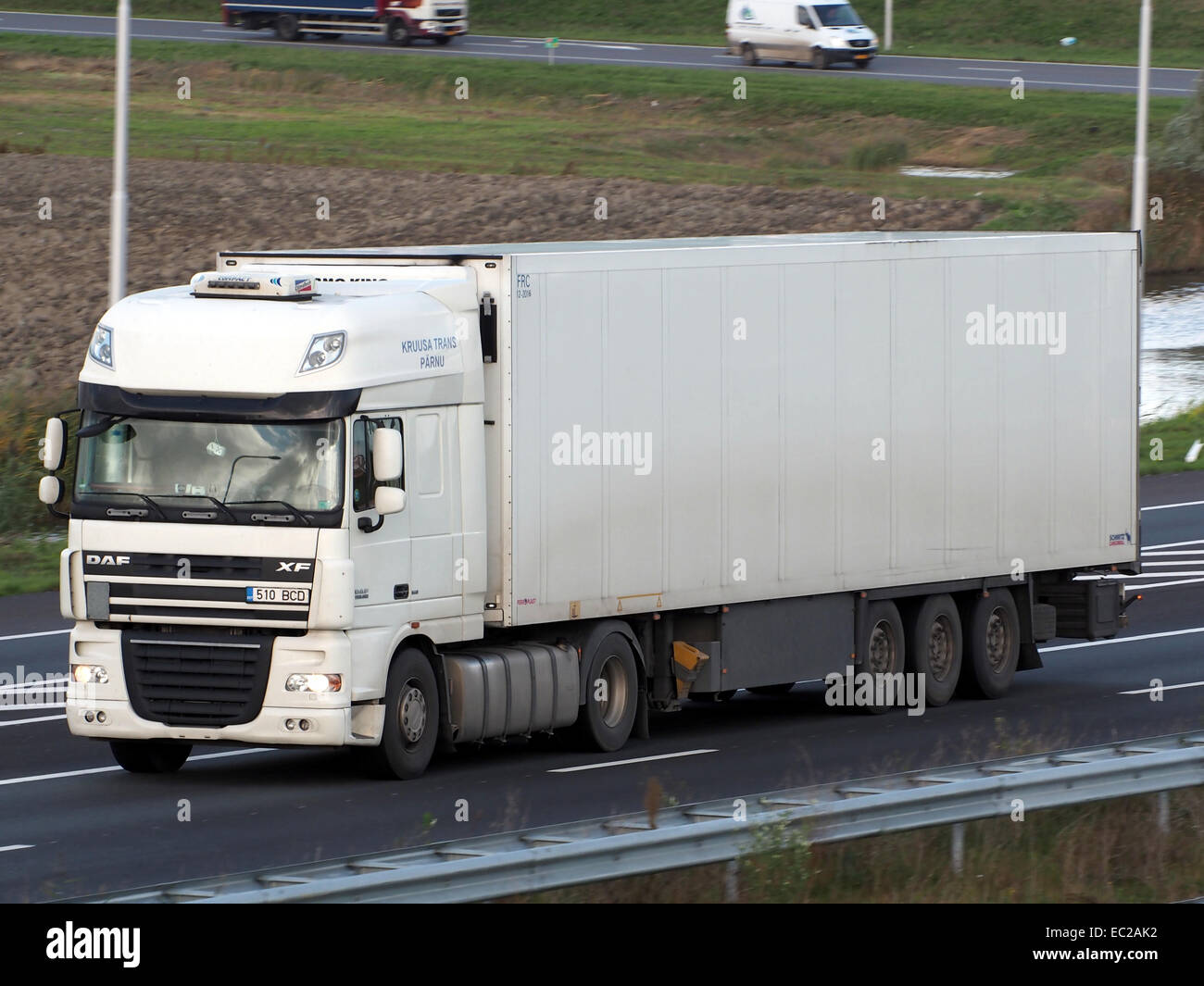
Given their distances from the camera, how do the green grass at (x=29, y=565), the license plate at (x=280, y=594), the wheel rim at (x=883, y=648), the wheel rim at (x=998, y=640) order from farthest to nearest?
the green grass at (x=29, y=565)
the wheel rim at (x=998, y=640)
the wheel rim at (x=883, y=648)
the license plate at (x=280, y=594)

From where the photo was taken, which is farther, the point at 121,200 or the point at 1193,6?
the point at 1193,6

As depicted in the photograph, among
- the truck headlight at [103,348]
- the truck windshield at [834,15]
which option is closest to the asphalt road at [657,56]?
the truck windshield at [834,15]

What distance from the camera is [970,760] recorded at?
1695 cm

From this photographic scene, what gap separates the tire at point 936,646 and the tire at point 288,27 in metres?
52.5

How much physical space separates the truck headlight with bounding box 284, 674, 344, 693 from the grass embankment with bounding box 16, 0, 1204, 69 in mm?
59280

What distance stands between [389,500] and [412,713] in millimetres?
1621

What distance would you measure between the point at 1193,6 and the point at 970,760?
211 feet

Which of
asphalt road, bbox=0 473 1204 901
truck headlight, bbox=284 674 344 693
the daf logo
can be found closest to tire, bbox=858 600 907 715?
asphalt road, bbox=0 473 1204 901

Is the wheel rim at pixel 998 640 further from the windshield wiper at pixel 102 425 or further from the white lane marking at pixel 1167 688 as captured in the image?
the windshield wiper at pixel 102 425

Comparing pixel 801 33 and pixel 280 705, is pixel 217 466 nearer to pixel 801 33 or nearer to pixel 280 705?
pixel 280 705

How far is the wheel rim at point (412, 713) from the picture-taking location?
53.5 feet

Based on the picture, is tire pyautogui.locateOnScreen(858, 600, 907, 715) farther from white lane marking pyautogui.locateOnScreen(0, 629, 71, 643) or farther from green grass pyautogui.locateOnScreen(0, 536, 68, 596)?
green grass pyautogui.locateOnScreen(0, 536, 68, 596)
